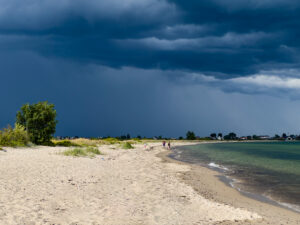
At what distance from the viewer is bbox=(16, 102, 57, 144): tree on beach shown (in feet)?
152

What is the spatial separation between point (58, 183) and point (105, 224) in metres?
5.96

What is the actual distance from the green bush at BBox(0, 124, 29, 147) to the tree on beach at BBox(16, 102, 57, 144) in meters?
5.88

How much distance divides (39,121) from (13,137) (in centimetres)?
1059

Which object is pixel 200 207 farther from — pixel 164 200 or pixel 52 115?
pixel 52 115

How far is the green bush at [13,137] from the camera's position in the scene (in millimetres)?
34016

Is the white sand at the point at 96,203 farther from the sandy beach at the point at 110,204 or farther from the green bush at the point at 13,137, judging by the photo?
the green bush at the point at 13,137

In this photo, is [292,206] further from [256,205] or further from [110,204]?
[110,204]

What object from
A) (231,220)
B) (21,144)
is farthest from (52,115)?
(231,220)

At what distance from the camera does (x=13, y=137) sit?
37000 mm

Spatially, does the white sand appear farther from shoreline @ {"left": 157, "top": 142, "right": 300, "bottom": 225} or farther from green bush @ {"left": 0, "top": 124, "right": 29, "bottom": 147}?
green bush @ {"left": 0, "top": 124, "right": 29, "bottom": 147}

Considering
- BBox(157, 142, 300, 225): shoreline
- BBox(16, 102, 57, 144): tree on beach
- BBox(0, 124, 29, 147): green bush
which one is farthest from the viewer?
BBox(16, 102, 57, 144): tree on beach

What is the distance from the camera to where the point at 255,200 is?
14.4m

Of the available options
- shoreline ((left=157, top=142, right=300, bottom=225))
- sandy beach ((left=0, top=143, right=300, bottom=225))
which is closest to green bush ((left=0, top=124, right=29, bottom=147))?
sandy beach ((left=0, top=143, right=300, bottom=225))

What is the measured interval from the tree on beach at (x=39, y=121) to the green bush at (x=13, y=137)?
5.88 metres
